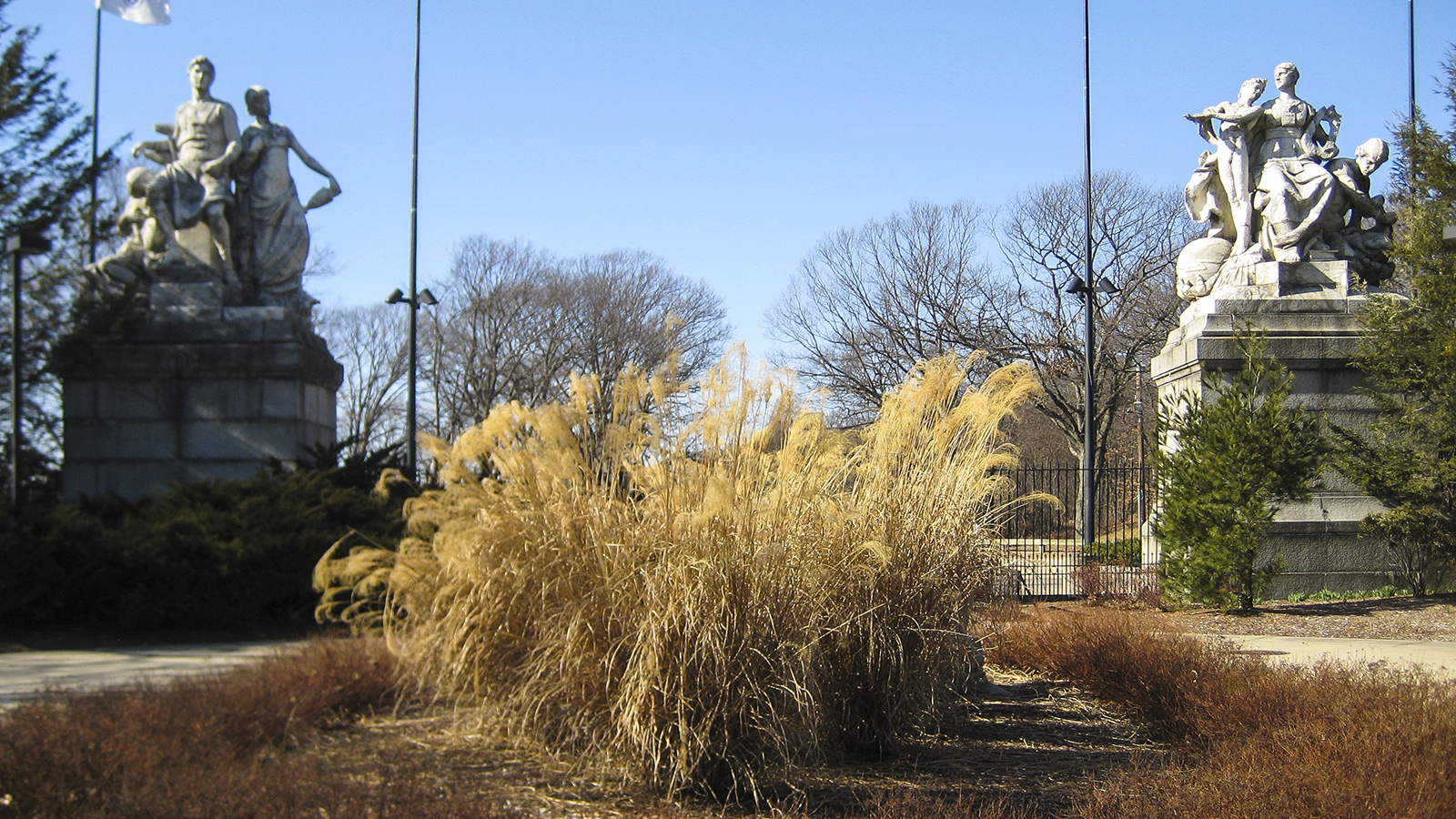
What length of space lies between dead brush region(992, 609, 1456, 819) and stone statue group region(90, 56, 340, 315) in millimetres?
10365

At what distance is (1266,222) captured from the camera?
13.7m

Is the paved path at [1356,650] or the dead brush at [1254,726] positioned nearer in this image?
the dead brush at [1254,726]

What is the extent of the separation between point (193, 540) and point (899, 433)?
652 cm

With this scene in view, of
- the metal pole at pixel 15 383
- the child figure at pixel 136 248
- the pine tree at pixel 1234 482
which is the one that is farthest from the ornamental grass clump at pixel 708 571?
the child figure at pixel 136 248

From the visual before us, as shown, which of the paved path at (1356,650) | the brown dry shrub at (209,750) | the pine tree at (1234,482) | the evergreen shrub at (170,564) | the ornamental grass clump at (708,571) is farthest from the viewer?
the pine tree at (1234,482)

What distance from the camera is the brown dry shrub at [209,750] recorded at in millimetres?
3594

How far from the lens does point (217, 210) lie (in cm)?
1344

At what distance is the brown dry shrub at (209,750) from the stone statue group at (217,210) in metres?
8.88

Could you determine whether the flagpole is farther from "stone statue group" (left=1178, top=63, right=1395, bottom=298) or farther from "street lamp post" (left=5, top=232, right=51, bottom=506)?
"stone statue group" (left=1178, top=63, right=1395, bottom=298)

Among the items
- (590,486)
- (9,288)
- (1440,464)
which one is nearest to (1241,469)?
(1440,464)

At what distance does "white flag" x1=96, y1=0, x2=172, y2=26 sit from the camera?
56.7ft

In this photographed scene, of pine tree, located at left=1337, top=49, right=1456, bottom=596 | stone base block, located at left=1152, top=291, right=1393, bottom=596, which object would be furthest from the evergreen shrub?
pine tree, located at left=1337, top=49, right=1456, bottom=596

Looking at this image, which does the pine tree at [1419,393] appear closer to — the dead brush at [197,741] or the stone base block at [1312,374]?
the stone base block at [1312,374]

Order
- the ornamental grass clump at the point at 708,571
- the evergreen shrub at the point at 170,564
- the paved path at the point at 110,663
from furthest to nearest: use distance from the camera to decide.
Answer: the evergreen shrub at the point at 170,564, the paved path at the point at 110,663, the ornamental grass clump at the point at 708,571
